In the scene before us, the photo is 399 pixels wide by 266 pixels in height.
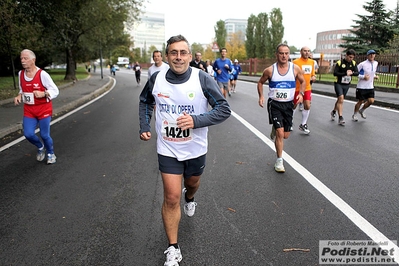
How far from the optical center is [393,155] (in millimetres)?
5953

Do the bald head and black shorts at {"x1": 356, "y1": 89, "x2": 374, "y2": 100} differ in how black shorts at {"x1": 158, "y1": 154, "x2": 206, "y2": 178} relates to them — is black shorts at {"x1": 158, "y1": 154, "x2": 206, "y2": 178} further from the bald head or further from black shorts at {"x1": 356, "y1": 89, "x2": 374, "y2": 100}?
black shorts at {"x1": 356, "y1": 89, "x2": 374, "y2": 100}

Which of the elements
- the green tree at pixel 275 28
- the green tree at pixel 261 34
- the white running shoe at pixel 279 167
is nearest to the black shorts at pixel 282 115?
the white running shoe at pixel 279 167

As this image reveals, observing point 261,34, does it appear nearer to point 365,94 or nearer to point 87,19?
point 87,19

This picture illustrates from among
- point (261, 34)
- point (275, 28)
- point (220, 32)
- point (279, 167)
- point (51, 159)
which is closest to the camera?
point (279, 167)

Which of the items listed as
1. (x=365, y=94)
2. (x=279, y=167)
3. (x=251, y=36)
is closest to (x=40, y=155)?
(x=279, y=167)

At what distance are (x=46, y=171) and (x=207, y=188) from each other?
2.72 metres

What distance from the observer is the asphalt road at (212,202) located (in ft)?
10.1

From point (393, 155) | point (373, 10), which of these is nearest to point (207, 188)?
point (393, 155)

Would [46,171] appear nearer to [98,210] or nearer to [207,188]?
[98,210]

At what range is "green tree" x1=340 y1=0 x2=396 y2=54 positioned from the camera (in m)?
36.4

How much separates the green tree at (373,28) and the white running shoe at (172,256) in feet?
126

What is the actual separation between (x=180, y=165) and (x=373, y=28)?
41297 mm

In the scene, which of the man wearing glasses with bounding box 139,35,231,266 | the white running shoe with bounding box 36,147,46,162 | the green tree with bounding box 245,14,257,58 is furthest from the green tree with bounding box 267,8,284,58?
the man wearing glasses with bounding box 139,35,231,266

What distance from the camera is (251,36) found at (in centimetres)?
5825
